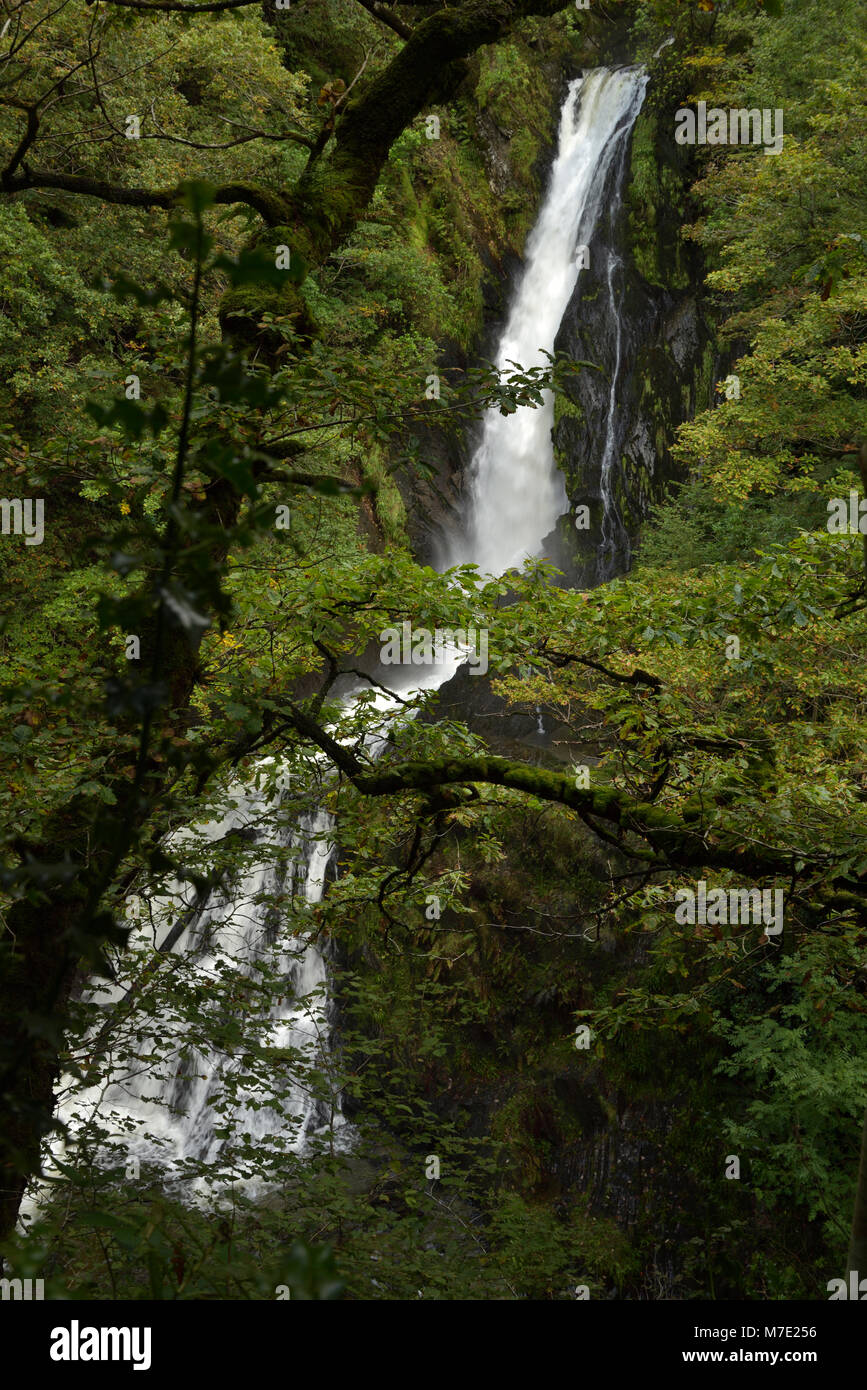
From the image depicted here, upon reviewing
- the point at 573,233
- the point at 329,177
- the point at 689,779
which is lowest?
the point at 689,779

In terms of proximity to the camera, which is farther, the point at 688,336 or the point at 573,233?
the point at 573,233

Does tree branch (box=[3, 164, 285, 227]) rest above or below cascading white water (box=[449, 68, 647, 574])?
below

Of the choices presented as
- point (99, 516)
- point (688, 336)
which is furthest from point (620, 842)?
point (688, 336)

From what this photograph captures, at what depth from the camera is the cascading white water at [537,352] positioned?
17906 mm

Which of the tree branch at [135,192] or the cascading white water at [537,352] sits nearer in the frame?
the tree branch at [135,192]

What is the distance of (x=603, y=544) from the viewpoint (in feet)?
53.6

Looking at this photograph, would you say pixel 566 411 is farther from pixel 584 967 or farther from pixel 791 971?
pixel 791 971

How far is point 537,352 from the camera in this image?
59.3 ft

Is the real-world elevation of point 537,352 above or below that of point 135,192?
above

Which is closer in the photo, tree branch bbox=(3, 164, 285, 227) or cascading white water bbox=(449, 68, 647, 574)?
tree branch bbox=(3, 164, 285, 227)

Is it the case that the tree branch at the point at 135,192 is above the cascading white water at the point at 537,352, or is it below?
below

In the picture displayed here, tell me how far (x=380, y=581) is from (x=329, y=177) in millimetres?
2196

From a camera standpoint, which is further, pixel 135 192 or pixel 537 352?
pixel 537 352

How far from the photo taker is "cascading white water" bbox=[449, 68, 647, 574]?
1791cm
